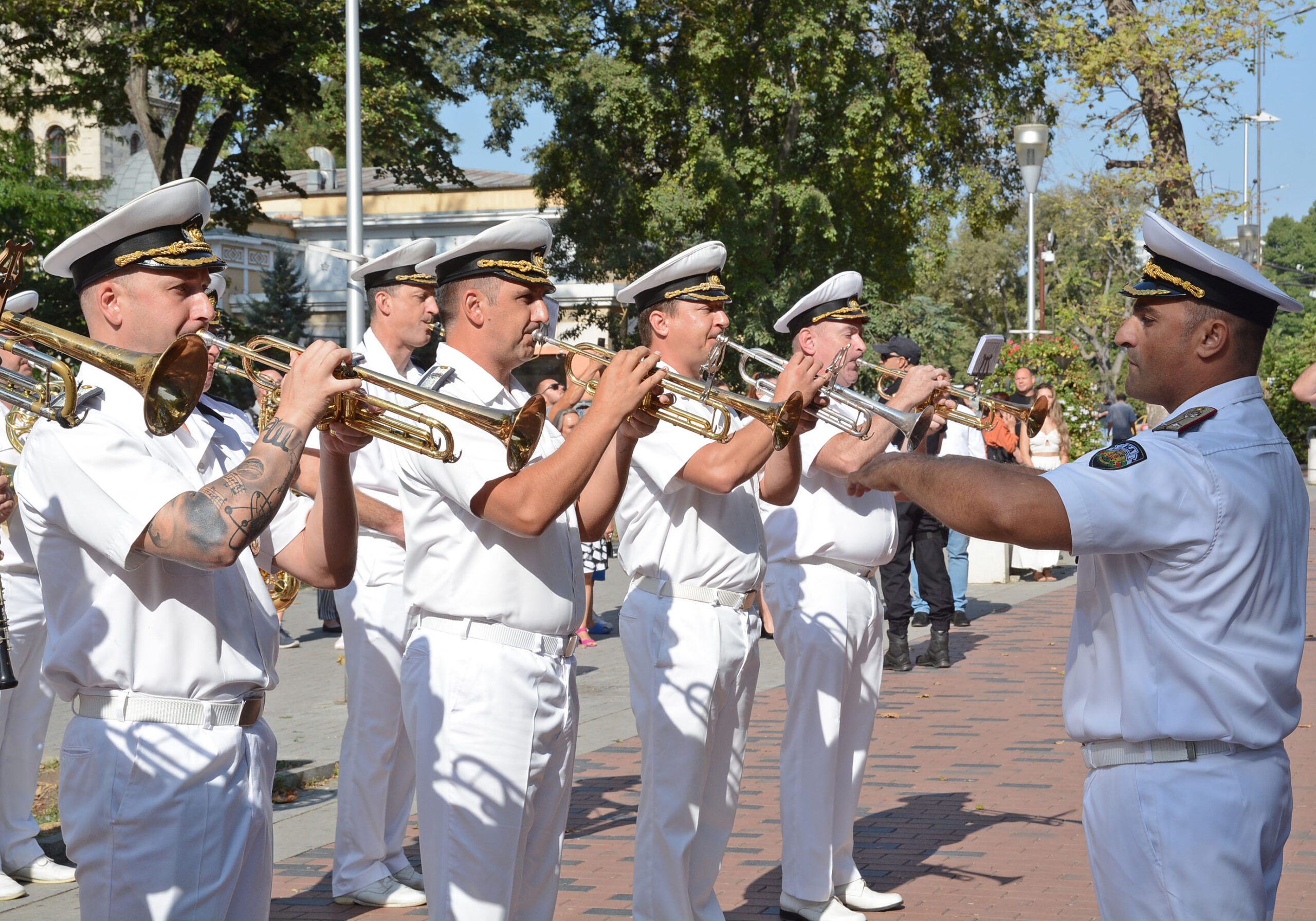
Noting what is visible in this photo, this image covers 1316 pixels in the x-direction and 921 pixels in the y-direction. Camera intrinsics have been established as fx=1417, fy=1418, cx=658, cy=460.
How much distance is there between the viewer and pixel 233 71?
727 inches

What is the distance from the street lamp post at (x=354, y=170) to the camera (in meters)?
13.7

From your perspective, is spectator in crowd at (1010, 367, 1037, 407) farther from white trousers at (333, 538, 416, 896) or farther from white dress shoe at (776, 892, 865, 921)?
white trousers at (333, 538, 416, 896)

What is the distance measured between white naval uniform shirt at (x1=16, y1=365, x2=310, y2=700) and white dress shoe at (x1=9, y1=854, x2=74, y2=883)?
298 centimetres

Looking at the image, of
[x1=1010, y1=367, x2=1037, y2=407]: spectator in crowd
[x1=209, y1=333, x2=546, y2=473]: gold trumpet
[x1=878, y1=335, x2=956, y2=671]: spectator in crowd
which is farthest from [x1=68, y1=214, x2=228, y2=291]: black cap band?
[x1=1010, y1=367, x2=1037, y2=407]: spectator in crowd

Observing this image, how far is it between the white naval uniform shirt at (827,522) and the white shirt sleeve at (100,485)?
2.94 metres

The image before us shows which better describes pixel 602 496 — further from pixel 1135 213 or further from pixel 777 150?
pixel 777 150

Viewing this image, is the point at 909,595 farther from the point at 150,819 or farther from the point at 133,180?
the point at 133,180

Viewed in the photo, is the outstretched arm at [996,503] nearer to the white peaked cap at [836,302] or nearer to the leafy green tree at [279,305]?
the white peaked cap at [836,302]

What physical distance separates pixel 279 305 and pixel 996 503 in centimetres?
3722

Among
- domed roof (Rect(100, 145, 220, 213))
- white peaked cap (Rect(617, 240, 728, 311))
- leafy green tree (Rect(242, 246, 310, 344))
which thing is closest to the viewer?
white peaked cap (Rect(617, 240, 728, 311))

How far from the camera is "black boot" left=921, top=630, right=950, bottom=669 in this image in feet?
34.6

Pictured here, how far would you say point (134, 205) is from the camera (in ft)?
10.1

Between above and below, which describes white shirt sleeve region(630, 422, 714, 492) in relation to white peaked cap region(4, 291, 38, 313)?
below

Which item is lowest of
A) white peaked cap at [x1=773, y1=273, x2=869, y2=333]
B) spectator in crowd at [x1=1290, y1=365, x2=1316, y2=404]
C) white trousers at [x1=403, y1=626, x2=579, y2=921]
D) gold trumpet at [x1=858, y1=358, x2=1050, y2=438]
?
white trousers at [x1=403, y1=626, x2=579, y2=921]
